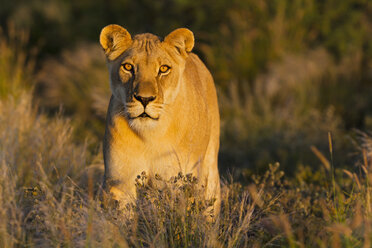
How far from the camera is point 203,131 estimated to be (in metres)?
5.46

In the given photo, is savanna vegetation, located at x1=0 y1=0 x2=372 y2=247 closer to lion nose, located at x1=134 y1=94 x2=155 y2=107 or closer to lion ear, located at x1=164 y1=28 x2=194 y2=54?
lion nose, located at x1=134 y1=94 x2=155 y2=107

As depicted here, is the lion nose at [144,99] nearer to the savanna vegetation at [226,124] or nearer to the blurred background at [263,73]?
the savanna vegetation at [226,124]

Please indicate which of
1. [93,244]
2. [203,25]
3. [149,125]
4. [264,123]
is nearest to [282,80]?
[264,123]

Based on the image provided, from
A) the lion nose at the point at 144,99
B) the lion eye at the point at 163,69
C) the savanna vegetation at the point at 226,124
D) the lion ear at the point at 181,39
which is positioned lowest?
the savanna vegetation at the point at 226,124

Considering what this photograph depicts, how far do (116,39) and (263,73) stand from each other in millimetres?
7062

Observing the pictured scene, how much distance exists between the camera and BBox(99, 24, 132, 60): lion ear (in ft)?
16.3

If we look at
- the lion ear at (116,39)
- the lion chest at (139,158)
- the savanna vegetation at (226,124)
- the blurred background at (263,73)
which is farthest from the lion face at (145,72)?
the blurred background at (263,73)

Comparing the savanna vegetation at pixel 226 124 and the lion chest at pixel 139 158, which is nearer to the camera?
the savanna vegetation at pixel 226 124

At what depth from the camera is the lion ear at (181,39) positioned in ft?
16.5

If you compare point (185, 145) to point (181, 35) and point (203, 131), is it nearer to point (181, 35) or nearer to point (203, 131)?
point (203, 131)

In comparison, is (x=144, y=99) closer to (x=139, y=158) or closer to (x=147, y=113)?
(x=147, y=113)

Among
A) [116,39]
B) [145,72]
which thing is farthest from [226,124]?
[145,72]

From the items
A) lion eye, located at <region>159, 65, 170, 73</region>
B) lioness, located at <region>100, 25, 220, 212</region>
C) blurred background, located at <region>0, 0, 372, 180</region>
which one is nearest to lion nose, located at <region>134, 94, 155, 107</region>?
lioness, located at <region>100, 25, 220, 212</region>

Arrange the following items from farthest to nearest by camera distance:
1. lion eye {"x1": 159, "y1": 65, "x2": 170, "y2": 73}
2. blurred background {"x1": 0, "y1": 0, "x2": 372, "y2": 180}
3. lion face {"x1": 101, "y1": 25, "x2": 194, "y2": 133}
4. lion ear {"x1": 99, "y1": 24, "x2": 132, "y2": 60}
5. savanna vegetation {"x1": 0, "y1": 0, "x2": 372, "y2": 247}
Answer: blurred background {"x1": 0, "y1": 0, "x2": 372, "y2": 180} → lion ear {"x1": 99, "y1": 24, "x2": 132, "y2": 60} → lion eye {"x1": 159, "y1": 65, "x2": 170, "y2": 73} → lion face {"x1": 101, "y1": 25, "x2": 194, "y2": 133} → savanna vegetation {"x1": 0, "y1": 0, "x2": 372, "y2": 247}
